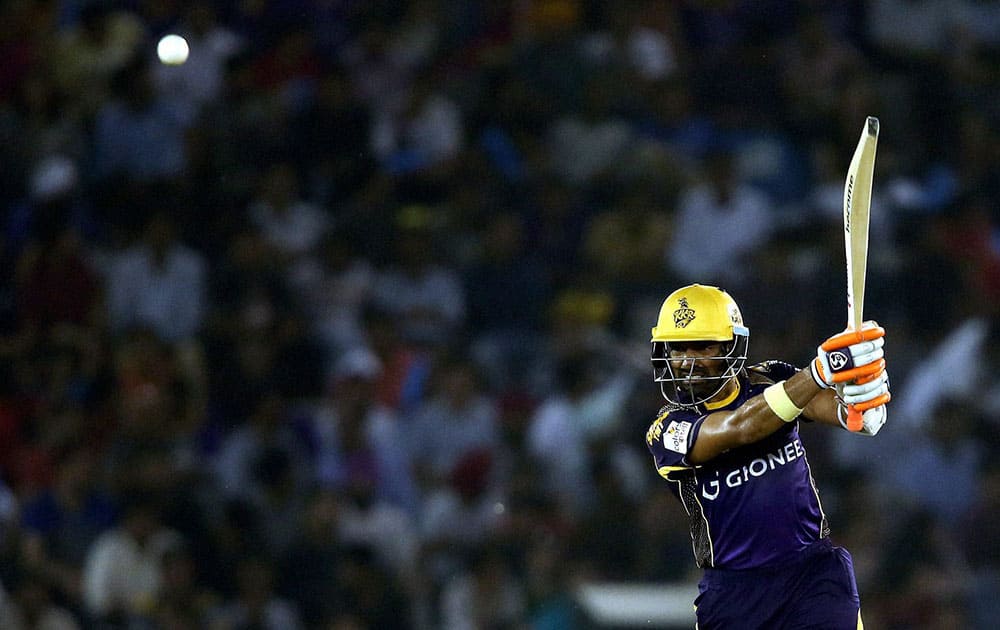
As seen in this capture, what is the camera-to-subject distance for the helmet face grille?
4914 mm

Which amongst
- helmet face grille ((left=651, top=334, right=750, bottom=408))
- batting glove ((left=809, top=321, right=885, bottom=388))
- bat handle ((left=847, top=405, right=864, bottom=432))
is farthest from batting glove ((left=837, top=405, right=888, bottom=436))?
helmet face grille ((left=651, top=334, right=750, bottom=408))

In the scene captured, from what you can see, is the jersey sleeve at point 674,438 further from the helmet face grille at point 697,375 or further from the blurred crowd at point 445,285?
the blurred crowd at point 445,285

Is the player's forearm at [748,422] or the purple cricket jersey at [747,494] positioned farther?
the purple cricket jersey at [747,494]

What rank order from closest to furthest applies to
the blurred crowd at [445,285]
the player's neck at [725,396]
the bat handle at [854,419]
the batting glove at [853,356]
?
the batting glove at [853,356]
the bat handle at [854,419]
the player's neck at [725,396]
the blurred crowd at [445,285]

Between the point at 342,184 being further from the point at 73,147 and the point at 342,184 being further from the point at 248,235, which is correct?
the point at 73,147

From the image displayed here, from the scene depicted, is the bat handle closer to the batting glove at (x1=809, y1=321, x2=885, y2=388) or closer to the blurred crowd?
the batting glove at (x1=809, y1=321, x2=885, y2=388)

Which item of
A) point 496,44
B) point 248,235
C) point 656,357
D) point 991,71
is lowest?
point 656,357

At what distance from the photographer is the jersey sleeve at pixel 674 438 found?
487 centimetres

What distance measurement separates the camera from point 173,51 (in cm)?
1073

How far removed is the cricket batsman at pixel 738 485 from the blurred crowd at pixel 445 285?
3.78m

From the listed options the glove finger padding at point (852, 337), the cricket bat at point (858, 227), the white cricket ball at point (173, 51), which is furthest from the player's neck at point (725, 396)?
the white cricket ball at point (173, 51)

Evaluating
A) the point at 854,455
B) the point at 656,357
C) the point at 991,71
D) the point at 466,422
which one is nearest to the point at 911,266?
the point at 854,455

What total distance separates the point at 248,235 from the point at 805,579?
6044 mm

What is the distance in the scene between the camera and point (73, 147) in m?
10.4
